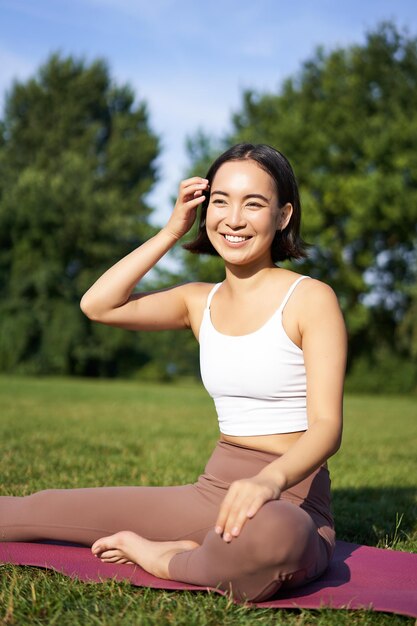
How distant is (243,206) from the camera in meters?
2.90

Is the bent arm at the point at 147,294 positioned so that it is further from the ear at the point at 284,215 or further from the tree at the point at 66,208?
the tree at the point at 66,208

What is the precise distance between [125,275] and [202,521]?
1015 millimetres

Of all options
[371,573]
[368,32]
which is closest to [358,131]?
[368,32]

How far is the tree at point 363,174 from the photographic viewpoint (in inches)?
1054

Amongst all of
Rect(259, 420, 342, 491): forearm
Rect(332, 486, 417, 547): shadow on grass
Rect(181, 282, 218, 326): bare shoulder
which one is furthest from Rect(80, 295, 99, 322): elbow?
Rect(332, 486, 417, 547): shadow on grass

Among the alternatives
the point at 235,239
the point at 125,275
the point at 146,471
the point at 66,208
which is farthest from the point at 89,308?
the point at 66,208

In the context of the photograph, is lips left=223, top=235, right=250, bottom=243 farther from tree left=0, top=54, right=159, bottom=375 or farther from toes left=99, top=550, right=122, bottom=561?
tree left=0, top=54, right=159, bottom=375

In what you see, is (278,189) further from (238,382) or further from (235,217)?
(238,382)

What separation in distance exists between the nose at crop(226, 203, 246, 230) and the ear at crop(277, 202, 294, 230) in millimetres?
172

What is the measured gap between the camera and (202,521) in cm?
284

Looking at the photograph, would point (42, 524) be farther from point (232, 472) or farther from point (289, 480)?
point (289, 480)

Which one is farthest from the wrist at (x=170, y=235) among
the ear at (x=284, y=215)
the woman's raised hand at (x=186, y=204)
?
the ear at (x=284, y=215)

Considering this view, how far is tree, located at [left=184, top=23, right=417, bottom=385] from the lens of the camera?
26781 mm

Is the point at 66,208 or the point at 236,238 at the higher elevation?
the point at 66,208
